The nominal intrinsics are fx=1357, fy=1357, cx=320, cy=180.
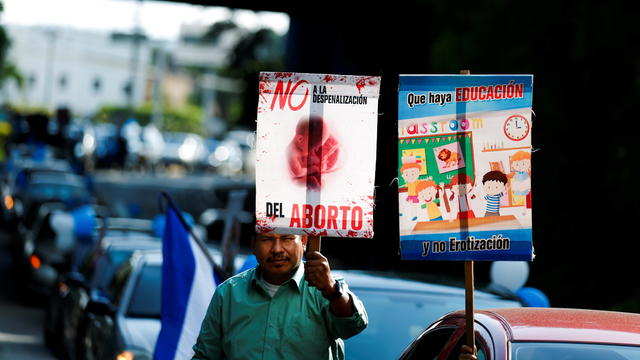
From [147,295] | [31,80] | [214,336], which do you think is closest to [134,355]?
[147,295]

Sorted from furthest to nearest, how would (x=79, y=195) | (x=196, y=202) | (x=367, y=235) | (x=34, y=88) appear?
(x=34, y=88) < (x=196, y=202) < (x=79, y=195) < (x=367, y=235)

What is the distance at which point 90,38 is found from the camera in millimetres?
100812

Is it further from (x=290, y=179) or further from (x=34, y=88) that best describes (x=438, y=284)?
(x=34, y=88)

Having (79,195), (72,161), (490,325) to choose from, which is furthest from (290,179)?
(72,161)

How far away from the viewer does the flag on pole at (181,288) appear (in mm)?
7434

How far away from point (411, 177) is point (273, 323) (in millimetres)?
816

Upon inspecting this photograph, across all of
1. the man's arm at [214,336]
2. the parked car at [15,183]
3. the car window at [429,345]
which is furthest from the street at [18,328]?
the man's arm at [214,336]

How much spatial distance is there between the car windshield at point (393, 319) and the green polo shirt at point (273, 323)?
1743 millimetres

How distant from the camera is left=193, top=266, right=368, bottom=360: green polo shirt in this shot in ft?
16.7

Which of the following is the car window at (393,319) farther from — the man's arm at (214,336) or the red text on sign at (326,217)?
the red text on sign at (326,217)

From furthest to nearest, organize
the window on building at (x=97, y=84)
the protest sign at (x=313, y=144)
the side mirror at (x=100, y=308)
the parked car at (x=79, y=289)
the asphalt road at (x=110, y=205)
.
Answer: the window on building at (x=97, y=84) → the asphalt road at (x=110, y=205) → the parked car at (x=79, y=289) → the side mirror at (x=100, y=308) → the protest sign at (x=313, y=144)

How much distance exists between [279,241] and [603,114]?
10.0 m

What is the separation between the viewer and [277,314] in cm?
516

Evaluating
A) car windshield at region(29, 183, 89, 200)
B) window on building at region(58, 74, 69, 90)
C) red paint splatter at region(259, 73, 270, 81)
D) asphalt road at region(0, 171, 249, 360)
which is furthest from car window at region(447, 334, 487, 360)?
window on building at region(58, 74, 69, 90)
